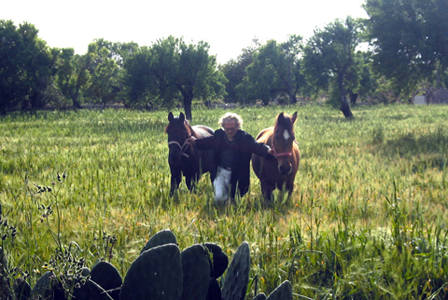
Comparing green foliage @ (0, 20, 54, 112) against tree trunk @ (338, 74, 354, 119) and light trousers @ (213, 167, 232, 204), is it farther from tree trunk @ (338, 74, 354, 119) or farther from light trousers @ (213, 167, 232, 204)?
light trousers @ (213, 167, 232, 204)

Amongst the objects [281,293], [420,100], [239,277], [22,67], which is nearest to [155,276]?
[239,277]

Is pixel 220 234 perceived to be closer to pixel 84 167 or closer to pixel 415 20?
pixel 84 167

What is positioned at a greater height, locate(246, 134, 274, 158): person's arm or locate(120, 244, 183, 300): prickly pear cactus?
locate(246, 134, 274, 158): person's arm

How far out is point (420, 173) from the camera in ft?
25.4

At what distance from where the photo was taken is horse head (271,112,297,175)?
5445 millimetres

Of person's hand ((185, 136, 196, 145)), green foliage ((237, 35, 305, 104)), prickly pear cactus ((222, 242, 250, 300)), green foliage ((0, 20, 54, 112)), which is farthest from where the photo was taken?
green foliage ((237, 35, 305, 104))

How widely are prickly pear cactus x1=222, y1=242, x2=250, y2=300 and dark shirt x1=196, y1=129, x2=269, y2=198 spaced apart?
3550 mm

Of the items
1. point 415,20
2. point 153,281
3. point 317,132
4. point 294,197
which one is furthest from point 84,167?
point 415,20

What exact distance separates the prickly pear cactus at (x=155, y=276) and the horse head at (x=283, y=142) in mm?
3555

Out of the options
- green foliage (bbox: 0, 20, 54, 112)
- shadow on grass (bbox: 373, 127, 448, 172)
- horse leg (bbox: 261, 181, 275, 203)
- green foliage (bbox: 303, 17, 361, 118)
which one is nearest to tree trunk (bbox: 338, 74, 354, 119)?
green foliage (bbox: 303, 17, 361, 118)

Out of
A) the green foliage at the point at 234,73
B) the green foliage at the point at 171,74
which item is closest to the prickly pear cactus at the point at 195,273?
the green foliage at the point at 171,74

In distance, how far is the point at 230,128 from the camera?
585cm

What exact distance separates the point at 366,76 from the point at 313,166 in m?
49.4

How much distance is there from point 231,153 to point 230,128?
0.43m
